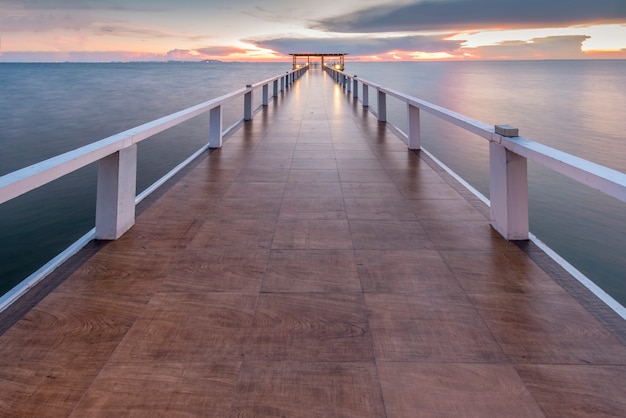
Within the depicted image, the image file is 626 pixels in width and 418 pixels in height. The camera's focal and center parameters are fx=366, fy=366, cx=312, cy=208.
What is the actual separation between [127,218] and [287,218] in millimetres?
1519

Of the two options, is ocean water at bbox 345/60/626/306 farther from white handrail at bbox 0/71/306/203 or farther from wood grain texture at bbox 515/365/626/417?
white handrail at bbox 0/71/306/203

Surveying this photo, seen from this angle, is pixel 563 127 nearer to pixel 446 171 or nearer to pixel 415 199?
pixel 446 171

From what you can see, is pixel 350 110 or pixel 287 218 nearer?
pixel 287 218

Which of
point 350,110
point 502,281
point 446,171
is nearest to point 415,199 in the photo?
point 446,171

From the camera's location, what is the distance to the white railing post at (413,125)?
634cm

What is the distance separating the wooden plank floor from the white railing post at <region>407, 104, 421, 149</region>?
9.75 feet

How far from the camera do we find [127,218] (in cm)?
343

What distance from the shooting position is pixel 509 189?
3.15m

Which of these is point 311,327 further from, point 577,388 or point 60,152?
point 60,152

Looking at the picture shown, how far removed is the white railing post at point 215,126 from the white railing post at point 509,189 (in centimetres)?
508

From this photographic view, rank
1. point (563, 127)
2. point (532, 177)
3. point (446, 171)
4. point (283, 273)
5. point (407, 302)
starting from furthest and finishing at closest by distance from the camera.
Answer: point (563, 127) < point (532, 177) < point (446, 171) < point (283, 273) < point (407, 302)

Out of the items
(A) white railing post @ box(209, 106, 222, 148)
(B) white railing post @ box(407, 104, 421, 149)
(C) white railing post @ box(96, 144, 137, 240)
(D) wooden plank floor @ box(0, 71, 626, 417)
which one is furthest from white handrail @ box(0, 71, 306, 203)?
(B) white railing post @ box(407, 104, 421, 149)

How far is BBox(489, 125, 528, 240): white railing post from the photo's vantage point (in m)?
3.12

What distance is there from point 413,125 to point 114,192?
5102mm
